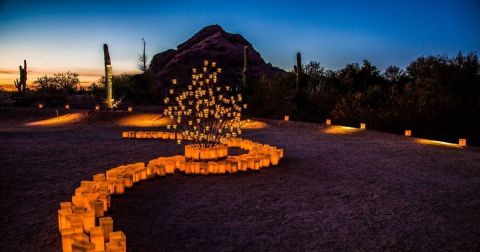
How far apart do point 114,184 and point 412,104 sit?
11.5 meters

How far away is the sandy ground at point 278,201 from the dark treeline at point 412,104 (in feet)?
12.7

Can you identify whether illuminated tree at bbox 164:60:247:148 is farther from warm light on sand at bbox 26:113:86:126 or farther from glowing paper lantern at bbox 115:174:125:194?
warm light on sand at bbox 26:113:86:126

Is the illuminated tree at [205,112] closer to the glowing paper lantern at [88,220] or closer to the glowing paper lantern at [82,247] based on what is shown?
the glowing paper lantern at [88,220]

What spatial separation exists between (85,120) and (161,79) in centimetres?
2141

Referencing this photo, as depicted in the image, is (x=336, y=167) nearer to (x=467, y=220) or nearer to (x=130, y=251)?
(x=467, y=220)

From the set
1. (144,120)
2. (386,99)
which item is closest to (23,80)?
(144,120)

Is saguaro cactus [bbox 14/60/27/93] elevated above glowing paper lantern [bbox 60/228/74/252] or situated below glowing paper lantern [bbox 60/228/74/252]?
above

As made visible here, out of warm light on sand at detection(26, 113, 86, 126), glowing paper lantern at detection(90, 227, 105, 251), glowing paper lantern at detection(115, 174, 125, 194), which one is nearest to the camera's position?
glowing paper lantern at detection(90, 227, 105, 251)

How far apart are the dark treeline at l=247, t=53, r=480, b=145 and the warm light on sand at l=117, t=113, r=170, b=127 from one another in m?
4.66

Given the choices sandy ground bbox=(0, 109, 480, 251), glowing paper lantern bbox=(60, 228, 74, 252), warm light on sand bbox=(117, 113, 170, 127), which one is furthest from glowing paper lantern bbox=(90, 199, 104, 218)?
warm light on sand bbox=(117, 113, 170, 127)

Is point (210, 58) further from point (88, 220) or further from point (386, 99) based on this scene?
point (88, 220)

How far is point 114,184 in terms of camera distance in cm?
562

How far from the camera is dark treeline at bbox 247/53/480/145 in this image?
43.0ft

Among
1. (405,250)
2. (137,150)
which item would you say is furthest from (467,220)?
(137,150)
